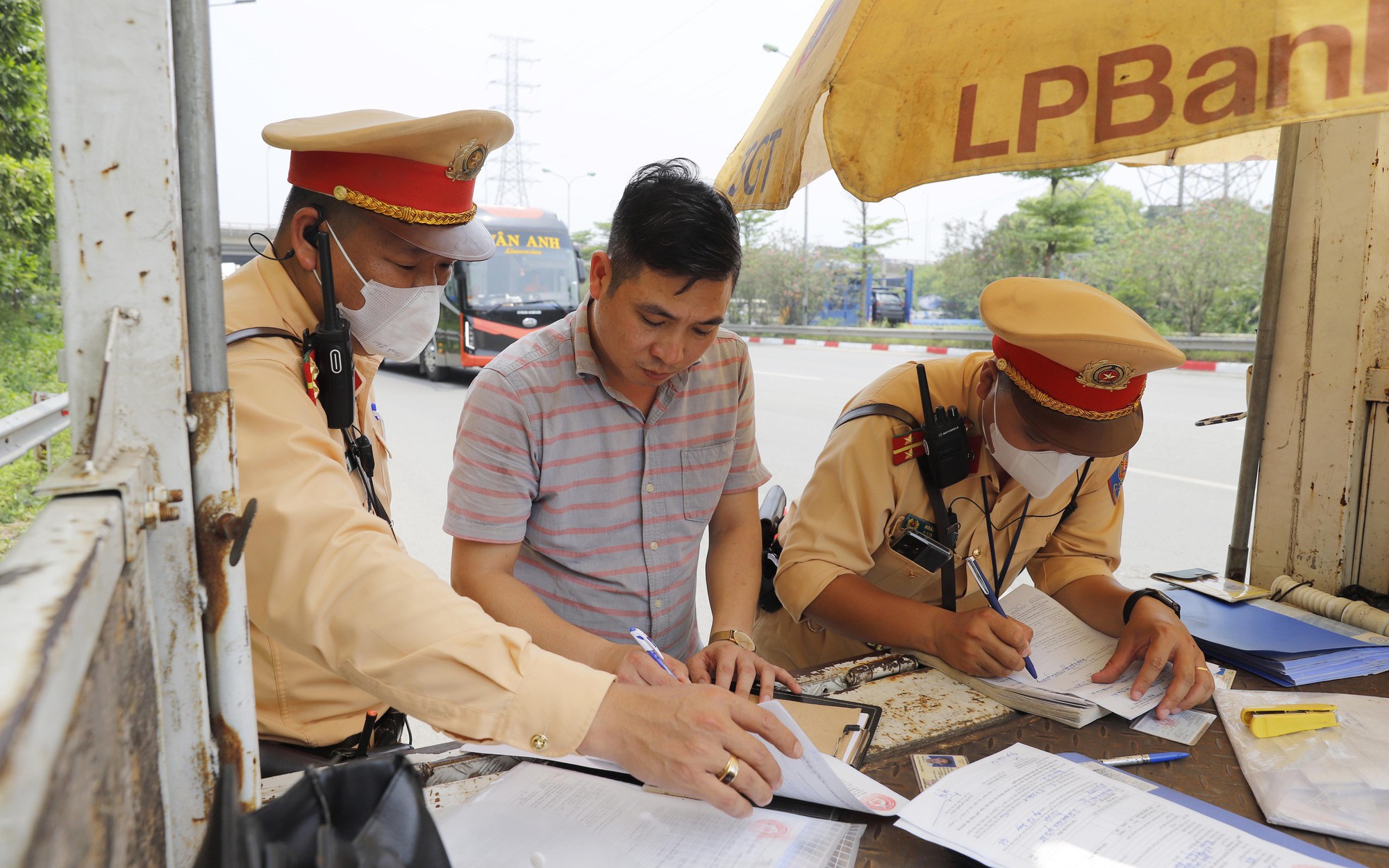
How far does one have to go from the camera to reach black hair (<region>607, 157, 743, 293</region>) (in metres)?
1.62

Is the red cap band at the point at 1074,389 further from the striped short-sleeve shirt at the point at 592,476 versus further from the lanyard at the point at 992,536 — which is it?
the striped short-sleeve shirt at the point at 592,476

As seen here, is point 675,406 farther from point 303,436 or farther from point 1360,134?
point 1360,134

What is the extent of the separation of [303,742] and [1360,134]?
8.29 ft

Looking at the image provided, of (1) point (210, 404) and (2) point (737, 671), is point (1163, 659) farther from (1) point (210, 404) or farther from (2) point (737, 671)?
(1) point (210, 404)

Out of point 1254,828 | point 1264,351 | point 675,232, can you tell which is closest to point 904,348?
point 1264,351

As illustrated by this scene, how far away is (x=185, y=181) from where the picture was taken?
0.75m

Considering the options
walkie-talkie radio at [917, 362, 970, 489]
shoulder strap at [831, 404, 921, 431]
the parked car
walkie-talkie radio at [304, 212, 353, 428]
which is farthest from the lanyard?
the parked car

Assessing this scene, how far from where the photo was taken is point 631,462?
1863 mm

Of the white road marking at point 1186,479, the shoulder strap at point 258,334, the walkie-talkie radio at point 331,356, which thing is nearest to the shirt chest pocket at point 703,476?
the walkie-talkie radio at point 331,356

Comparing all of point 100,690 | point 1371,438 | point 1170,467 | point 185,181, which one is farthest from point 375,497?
point 1170,467

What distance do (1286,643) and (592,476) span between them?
1.43 m

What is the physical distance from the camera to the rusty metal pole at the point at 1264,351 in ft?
7.08

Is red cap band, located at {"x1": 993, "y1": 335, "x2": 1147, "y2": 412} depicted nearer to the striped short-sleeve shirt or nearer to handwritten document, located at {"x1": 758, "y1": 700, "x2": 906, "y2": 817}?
the striped short-sleeve shirt

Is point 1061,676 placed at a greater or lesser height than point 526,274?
lesser
